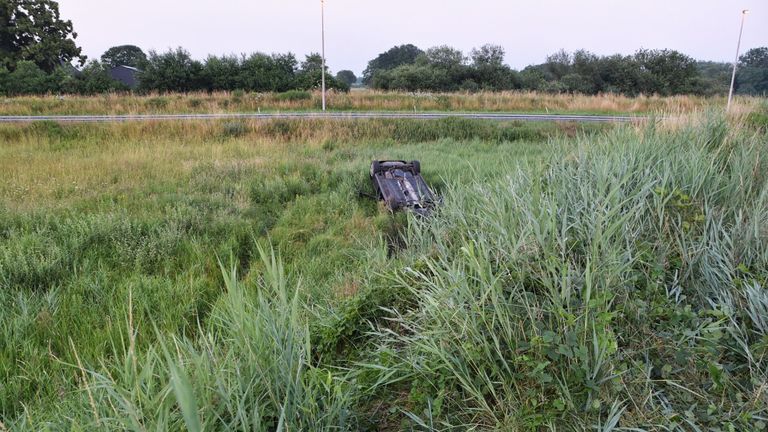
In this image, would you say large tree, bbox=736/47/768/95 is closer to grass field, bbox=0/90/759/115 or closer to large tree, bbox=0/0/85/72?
grass field, bbox=0/90/759/115

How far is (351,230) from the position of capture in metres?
5.79

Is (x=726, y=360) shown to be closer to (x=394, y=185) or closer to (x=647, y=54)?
(x=394, y=185)

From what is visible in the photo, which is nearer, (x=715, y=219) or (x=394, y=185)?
(x=715, y=219)

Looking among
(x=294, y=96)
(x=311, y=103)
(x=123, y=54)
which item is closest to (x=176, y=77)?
(x=294, y=96)

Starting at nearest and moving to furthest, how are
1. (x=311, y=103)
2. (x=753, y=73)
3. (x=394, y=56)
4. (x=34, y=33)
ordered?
(x=311, y=103), (x=34, y=33), (x=753, y=73), (x=394, y=56)

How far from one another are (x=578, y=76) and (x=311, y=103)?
42.8m

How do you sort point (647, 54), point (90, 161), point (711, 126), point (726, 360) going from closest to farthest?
point (726, 360), point (711, 126), point (90, 161), point (647, 54)

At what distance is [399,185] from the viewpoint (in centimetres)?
733

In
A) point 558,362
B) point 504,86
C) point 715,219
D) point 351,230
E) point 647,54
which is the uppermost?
point 647,54

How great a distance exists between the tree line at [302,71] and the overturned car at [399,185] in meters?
30.2

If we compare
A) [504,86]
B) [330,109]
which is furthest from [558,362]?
[504,86]

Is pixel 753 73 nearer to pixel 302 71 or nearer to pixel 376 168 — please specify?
pixel 302 71

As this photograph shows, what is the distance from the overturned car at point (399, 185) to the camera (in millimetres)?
6695

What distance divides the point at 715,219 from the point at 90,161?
10876 mm
